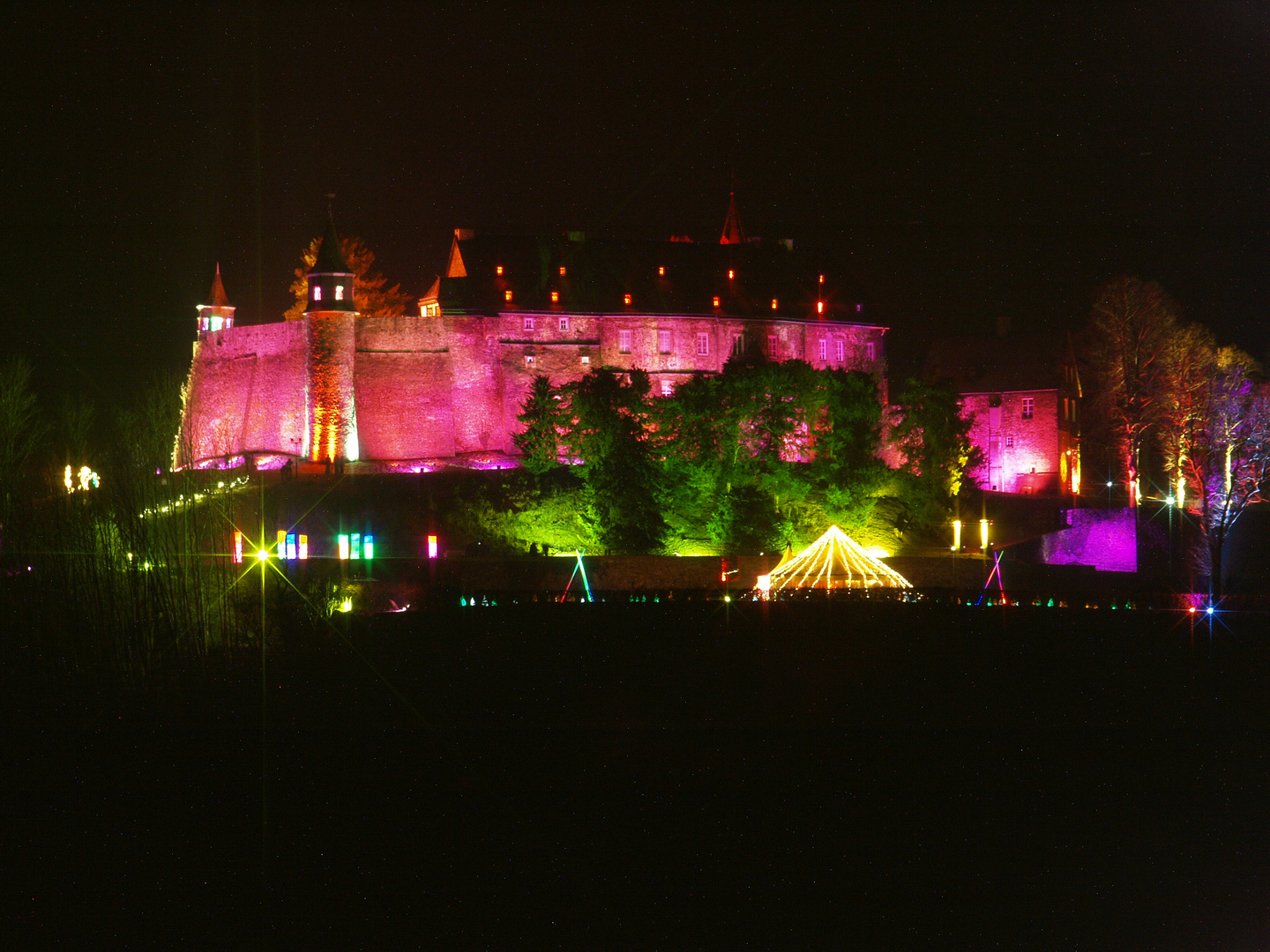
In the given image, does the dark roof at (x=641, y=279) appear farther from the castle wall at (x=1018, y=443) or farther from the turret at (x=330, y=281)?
the castle wall at (x=1018, y=443)

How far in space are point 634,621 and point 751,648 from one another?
2.70 metres

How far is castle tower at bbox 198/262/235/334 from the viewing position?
5241cm

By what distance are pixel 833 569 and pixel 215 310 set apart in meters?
32.4

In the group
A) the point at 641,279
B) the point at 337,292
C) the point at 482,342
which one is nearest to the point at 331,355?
the point at 337,292

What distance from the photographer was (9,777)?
1522 centimetres

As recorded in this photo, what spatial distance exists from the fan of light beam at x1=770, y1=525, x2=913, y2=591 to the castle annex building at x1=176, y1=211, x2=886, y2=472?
19.6 m

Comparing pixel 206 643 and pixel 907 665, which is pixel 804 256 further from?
pixel 206 643

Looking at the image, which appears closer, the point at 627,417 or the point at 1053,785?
the point at 1053,785

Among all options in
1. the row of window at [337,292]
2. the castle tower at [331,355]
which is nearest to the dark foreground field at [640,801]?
the castle tower at [331,355]

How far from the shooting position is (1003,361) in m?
50.8

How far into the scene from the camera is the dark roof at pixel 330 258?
4700 centimetres

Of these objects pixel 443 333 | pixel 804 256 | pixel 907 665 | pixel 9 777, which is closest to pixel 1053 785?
pixel 907 665

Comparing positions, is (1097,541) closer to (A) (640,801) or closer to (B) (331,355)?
(B) (331,355)

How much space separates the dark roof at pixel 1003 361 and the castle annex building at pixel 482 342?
3979 mm
